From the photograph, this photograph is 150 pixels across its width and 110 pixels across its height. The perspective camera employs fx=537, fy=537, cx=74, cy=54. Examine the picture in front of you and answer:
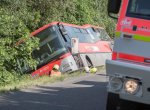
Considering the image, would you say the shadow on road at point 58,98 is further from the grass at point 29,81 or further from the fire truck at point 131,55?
the fire truck at point 131,55

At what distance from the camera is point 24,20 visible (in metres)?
21.1

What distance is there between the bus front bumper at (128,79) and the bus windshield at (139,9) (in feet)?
2.32

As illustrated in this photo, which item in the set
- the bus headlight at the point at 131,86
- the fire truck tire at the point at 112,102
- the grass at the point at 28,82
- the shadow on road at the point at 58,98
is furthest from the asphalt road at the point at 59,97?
the bus headlight at the point at 131,86

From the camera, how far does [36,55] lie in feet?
67.5

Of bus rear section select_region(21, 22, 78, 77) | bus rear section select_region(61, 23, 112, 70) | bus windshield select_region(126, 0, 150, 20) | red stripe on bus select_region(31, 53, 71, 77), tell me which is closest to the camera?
bus windshield select_region(126, 0, 150, 20)

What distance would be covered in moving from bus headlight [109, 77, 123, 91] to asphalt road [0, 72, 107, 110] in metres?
3.28

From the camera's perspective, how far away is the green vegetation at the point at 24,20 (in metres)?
17.2

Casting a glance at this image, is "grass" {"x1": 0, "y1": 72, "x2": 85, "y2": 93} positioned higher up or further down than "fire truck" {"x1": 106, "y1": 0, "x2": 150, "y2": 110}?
further down

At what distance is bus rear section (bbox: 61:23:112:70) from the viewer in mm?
21422

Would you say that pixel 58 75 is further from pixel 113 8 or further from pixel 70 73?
pixel 113 8

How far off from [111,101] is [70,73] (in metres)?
11.9

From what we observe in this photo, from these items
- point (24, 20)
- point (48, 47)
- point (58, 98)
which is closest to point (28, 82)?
point (58, 98)

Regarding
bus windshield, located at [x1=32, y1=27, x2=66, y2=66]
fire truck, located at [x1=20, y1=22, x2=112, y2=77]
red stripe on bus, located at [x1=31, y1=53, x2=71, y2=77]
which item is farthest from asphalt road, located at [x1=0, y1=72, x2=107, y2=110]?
bus windshield, located at [x1=32, y1=27, x2=66, y2=66]

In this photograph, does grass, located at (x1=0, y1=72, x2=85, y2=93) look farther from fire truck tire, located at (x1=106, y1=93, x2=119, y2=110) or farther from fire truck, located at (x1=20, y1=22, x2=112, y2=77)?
fire truck tire, located at (x1=106, y1=93, x2=119, y2=110)
